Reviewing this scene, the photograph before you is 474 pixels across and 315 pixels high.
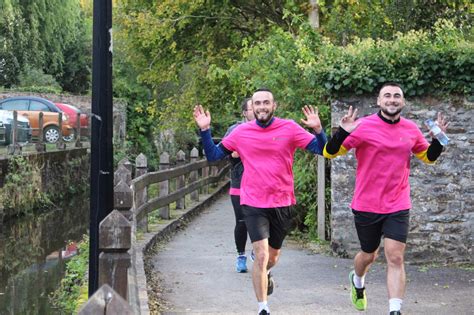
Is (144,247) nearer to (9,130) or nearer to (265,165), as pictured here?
(265,165)

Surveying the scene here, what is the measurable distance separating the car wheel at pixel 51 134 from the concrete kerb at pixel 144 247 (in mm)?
8600

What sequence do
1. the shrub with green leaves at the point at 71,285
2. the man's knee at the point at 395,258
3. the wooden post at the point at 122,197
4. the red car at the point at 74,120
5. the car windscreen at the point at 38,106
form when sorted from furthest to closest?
the red car at the point at 74,120 < the car windscreen at the point at 38,106 < the shrub with green leaves at the point at 71,285 < the wooden post at the point at 122,197 < the man's knee at the point at 395,258

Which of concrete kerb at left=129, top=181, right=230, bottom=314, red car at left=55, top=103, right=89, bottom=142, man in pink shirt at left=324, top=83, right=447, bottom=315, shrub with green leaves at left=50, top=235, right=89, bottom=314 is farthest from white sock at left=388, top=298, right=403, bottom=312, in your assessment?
red car at left=55, top=103, right=89, bottom=142

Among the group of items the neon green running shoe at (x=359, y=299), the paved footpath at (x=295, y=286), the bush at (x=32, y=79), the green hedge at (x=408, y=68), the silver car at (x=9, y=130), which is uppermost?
the bush at (x=32, y=79)

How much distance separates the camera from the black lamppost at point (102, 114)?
639cm

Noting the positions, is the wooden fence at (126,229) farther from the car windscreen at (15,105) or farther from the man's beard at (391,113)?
the car windscreen at (15,105)

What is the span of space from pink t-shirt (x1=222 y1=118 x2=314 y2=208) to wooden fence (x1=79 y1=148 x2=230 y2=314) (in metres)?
1.14

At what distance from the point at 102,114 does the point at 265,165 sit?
1.43 m

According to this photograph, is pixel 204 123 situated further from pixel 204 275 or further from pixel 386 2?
pixel 386 2

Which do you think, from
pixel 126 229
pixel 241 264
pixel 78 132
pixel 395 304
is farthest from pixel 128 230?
Answer: pixel 78 132

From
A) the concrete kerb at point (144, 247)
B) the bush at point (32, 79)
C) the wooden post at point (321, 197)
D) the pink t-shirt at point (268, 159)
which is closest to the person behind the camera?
the concrete kerb at point (144, 247)

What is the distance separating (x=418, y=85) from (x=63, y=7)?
83.9ft

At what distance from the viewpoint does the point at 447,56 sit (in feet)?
33.0

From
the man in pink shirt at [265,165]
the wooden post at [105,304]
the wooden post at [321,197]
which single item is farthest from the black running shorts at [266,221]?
the wooden post at [321,197]
